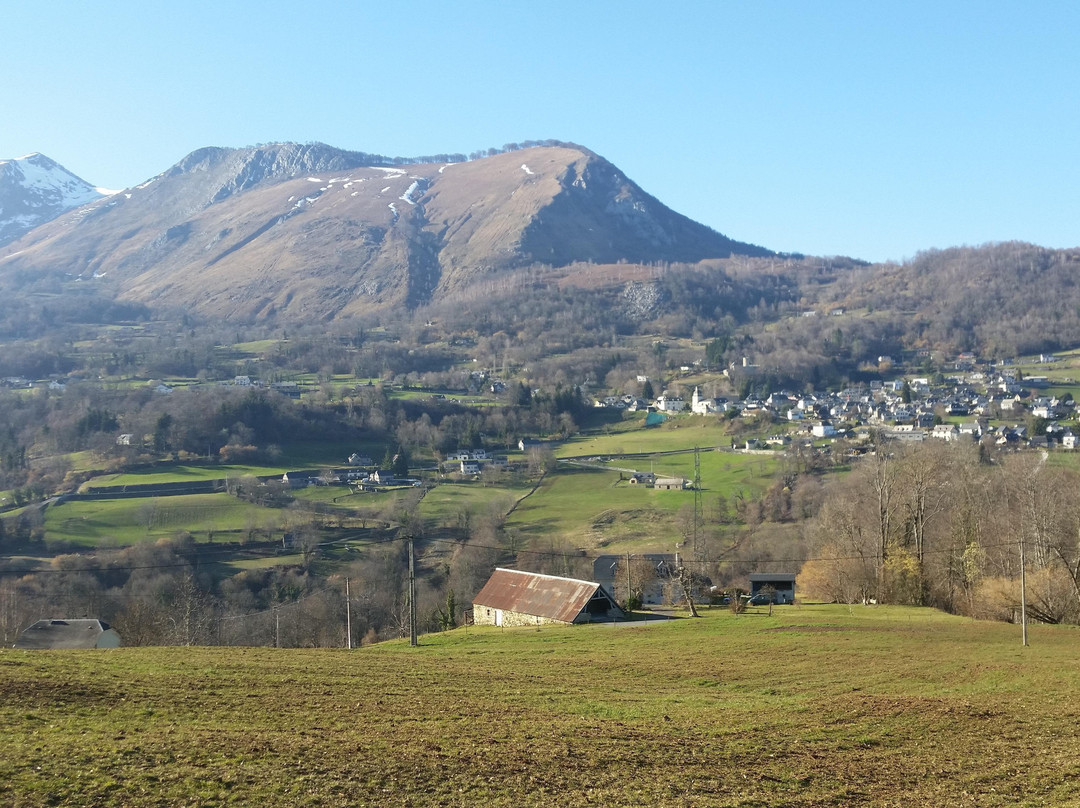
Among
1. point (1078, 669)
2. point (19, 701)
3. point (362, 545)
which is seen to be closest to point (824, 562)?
point (1078, 669)

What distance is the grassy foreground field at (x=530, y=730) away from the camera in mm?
12516

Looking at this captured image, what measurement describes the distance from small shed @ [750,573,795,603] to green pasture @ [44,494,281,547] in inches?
1658

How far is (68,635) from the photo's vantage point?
44.7 metres

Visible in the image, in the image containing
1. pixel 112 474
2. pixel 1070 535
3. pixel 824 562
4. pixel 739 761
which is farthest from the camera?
pixel 112 474

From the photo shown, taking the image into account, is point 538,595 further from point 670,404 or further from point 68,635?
point 670,404

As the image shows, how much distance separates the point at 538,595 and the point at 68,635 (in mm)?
23182

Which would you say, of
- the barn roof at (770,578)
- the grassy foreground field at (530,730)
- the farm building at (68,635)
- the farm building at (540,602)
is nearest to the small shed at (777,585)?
the barn roof at (770,578)

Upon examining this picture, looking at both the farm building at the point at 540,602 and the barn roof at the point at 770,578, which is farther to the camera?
the barn roof at the point at 770,578

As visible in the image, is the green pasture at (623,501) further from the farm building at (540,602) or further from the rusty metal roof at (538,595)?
the farm building at (540,602)

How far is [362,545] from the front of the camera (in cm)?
7712

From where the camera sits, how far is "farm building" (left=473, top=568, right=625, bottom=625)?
4519 cm

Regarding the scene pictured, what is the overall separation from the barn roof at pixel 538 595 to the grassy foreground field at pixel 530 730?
17.2 meters

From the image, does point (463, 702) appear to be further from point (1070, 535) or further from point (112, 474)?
point (112, 474)

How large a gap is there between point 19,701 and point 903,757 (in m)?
15.4
